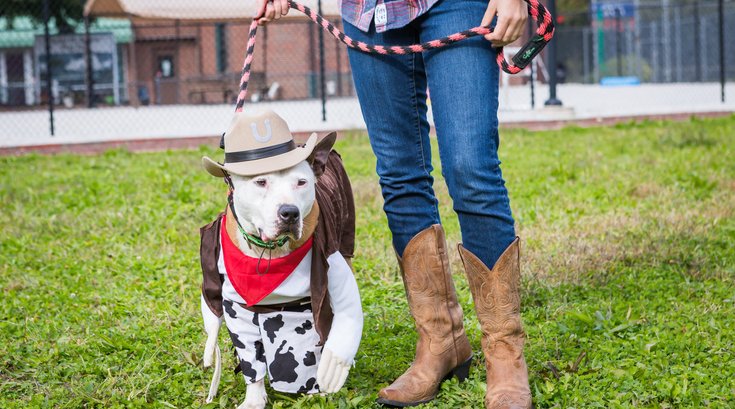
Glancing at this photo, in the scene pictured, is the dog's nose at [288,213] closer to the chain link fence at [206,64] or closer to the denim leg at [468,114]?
the denim leg at [468,114]

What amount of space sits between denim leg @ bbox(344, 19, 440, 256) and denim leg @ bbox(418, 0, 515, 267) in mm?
110

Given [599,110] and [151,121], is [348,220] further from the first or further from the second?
[151,121]

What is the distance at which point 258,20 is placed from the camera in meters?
2.83

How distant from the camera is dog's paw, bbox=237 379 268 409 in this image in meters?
2.77

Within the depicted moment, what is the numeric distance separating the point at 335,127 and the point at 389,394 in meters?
8.50

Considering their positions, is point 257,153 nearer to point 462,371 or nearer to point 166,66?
point 462,371

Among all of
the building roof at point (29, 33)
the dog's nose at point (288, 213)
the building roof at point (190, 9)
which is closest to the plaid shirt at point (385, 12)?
the dog's nose at point (288, 213)

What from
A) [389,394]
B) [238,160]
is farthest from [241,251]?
[389,394]

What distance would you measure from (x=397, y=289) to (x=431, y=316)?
3.93ft

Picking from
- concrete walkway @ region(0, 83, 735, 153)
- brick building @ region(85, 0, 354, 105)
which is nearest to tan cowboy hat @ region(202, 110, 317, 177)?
concrete walkway @ region(0, 83, 735, 153)

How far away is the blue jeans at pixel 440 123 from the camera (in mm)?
2500

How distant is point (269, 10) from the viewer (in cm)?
282

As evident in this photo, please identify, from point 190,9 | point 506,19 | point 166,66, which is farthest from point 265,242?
point 166,66

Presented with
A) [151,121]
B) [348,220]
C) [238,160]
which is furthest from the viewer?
[151,121]
